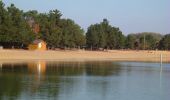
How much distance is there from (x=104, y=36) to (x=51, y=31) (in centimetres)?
3144

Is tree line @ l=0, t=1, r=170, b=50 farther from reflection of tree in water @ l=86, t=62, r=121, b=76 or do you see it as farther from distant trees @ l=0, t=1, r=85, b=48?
reflection of tree in water @ l=86, t=62, r=121, b=76

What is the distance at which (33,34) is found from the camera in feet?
333

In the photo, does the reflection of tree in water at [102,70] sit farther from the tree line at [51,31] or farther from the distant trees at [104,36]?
the distant trees at [104,36]

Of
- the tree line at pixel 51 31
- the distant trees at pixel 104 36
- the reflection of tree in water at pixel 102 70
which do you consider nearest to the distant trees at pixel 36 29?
the tree line at pixel 51 31

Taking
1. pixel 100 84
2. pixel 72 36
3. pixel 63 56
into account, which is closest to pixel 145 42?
pixel 72 36

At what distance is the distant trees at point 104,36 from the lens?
5226 inches

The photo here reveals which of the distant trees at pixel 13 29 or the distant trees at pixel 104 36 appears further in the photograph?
the distant trees at pixel 104 36

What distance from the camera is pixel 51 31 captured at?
4215 inches

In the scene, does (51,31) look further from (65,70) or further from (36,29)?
(65,70)

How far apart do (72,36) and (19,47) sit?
68.6 ft

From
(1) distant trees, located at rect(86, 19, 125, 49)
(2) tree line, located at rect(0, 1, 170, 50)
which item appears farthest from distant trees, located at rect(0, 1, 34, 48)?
(1) distant trees, located at rect(86, 19, 125, 49)

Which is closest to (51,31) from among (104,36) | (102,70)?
(104,36)

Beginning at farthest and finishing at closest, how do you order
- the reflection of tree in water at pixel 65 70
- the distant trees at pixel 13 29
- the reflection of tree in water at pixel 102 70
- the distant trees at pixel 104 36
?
the distant trees at pixel 104 36 < the distant trees at pixel 13 29 < the reflection of tree in water at pixel 102 70 < the reflection of tree in water at pixel 65 70

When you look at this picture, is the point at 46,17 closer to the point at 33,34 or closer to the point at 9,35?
the point at 33,34
